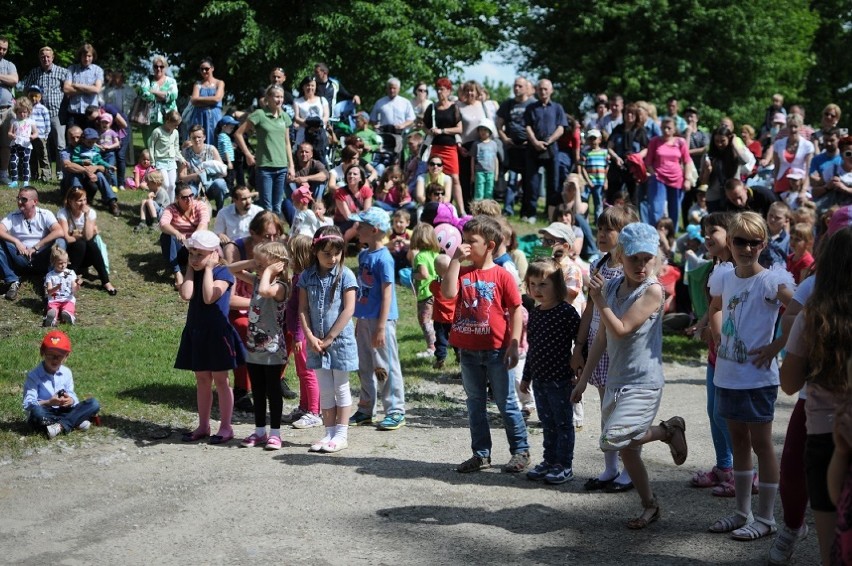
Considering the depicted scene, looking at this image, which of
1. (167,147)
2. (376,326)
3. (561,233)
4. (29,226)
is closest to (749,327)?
(561,233)

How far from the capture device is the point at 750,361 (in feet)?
19.5

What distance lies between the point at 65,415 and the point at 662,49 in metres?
32.6

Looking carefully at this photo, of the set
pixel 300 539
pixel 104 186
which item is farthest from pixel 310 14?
pixel 300 539

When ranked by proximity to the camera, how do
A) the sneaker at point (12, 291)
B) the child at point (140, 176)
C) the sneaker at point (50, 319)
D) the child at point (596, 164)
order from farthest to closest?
the child at point (596, 164)
the child at point (140, 176)
the sneaker at point (12, 291)
the sneaker at point (50, 319)

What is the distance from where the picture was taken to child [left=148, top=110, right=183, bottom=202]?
16.3 metres

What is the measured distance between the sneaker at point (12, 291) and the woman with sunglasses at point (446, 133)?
21.6ft

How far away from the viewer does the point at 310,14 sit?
995 inches

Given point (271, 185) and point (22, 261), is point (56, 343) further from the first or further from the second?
point (271, 185)

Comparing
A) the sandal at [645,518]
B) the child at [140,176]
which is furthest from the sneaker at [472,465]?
the child at [140,176]

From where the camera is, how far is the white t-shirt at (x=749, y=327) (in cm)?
596

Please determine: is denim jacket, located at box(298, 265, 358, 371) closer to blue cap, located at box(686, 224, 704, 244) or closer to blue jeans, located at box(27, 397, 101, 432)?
blue jeans, located at box(27, 397, 101, 432)

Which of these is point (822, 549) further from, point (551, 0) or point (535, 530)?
point (551, 0)

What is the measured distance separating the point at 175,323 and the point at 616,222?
6678 millimetres

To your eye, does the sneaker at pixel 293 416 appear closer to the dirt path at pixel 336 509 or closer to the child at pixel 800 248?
the dirt path at pixel 336 509
